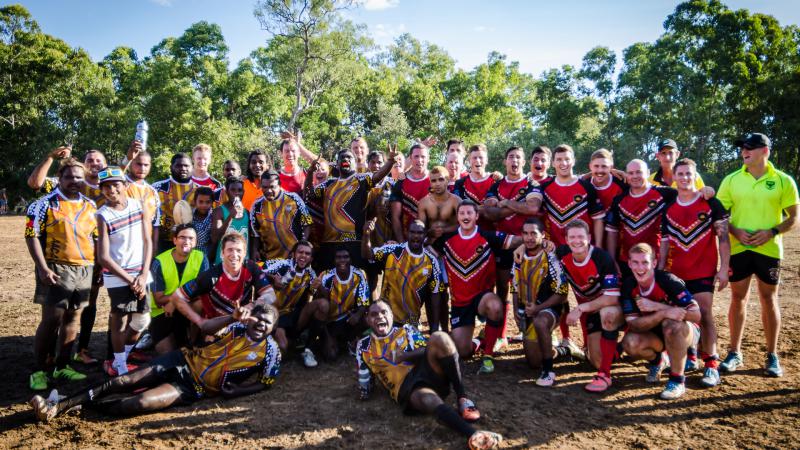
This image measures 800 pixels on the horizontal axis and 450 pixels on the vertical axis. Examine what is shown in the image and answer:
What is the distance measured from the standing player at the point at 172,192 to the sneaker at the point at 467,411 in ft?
16.1

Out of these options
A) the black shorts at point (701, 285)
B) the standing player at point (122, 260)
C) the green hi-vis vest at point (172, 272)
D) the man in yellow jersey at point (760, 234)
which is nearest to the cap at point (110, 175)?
the standing player at point (122, 260)

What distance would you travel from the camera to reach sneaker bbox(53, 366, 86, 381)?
5941 millimetres

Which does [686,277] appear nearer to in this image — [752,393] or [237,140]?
[752,393]

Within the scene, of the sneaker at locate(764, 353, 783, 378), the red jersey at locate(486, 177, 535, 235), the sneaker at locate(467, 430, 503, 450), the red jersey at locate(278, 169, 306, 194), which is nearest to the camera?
the sneaker at locate(467, 430, 503, 450)

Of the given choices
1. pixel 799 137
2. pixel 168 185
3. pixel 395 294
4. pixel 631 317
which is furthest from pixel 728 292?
pixel 799 137

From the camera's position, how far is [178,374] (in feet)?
17.5

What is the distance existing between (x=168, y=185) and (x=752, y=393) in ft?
26.0

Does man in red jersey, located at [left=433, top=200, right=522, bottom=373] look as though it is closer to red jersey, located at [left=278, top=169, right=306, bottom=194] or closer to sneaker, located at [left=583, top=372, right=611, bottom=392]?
sneaker, located at [left=583, top=372, right=611, bottom=392]

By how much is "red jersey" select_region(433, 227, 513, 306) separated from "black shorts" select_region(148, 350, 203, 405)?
336 centimetres

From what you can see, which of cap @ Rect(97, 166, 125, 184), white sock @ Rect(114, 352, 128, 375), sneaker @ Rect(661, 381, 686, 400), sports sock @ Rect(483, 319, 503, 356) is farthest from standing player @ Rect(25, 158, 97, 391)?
sneaker @ Rect(661, 381, 686, 400)

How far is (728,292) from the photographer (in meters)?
10.3

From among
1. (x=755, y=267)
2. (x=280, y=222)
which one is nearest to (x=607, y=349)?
(x=755, y=267)

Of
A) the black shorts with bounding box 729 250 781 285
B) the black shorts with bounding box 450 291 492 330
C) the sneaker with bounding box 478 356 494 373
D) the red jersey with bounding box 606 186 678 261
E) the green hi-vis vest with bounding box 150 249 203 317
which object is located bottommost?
the sneaker with bounding box 478 356 494 373

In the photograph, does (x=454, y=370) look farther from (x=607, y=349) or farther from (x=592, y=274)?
(x=592, y=274)
